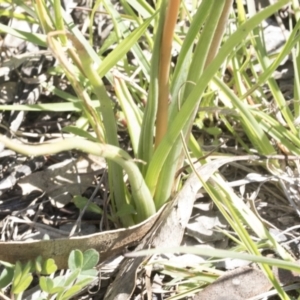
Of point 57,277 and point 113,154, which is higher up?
point 113,154

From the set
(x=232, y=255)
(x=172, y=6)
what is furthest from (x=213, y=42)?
(x=232, y=255)

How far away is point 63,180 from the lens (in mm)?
1194

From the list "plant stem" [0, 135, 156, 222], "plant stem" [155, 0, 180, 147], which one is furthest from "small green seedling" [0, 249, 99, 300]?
"plant stem" [155, 0, 180, 147]

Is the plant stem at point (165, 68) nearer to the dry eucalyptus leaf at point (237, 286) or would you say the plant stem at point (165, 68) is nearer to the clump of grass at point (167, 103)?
the clump of grass at point (167, 103)

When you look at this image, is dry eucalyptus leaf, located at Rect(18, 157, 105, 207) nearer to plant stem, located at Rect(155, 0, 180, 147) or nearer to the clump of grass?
the clump of grass

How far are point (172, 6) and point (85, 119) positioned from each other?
477mm

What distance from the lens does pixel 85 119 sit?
4.05 ft

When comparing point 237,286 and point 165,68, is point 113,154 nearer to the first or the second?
point 165,68

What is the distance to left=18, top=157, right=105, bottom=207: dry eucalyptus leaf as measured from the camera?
1168 millimetres

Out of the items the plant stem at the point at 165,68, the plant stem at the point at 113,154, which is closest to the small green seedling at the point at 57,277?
the plant stem at the point at 113,154

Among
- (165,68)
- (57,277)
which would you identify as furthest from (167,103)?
(57,277)

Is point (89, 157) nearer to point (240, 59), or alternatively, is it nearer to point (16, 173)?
point (16, 173)

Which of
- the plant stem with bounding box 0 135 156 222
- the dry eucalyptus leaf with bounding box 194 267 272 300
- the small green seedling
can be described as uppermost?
the plant stem with bounding box 0 135 156 222

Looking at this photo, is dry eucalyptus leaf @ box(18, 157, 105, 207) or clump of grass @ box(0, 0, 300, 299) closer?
clump of grass @ box(0, 0, 300, 299)
